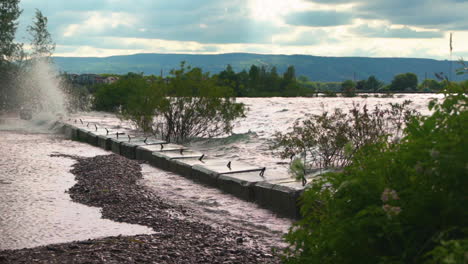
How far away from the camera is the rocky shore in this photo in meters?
4.09

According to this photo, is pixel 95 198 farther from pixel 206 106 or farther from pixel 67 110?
pixel 67 110

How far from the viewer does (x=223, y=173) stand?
7.46 m

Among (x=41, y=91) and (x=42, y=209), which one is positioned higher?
(x=41, y=91)

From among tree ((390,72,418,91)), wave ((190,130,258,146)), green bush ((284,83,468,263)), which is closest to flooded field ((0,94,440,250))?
wave ((190,130,258,146))

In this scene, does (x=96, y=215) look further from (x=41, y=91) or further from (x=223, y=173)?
(x=41, y=91)

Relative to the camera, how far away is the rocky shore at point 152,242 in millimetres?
4086

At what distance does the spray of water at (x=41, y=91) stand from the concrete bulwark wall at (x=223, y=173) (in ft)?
40.0

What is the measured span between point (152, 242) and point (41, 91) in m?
24.5

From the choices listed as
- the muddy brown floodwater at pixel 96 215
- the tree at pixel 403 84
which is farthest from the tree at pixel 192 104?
the tree at pixel 403 84

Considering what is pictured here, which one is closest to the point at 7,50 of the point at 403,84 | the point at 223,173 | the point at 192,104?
the point at 192,104

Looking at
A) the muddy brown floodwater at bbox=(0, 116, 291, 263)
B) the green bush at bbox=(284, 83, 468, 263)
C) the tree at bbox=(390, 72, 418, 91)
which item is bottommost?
the muddy brown floodwater at bbox=(0, 116, 291, 263)

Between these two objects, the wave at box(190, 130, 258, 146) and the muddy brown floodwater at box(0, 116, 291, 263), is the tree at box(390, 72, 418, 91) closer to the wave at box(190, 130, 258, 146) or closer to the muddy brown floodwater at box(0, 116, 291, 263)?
the wave at box(190, 130, 258, 146)

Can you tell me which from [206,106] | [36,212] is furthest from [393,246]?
[206,106]

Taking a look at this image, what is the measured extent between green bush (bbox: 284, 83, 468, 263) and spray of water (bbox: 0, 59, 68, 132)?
21.2 m
